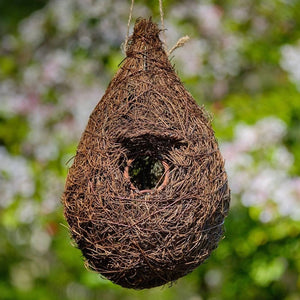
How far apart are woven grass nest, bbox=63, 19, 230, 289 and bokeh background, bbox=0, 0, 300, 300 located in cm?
171

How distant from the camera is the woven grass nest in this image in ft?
6.31

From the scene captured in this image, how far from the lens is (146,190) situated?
1963 mm

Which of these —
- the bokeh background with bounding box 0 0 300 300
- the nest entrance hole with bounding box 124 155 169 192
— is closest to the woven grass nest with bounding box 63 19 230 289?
the nest entrance hole with bounding box 124 155 169 192

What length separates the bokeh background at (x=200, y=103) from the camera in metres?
3.83

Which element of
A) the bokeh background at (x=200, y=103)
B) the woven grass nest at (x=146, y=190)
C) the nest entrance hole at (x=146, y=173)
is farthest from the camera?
the bokeh background at (x=200, y=103)

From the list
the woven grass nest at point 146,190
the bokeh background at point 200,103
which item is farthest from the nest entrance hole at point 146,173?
the bokeh background at point 200,103

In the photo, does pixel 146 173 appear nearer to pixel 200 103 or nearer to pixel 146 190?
pixel 146 190

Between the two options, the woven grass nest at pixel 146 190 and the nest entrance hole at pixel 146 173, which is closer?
the woven grass nest at pixel 146 190

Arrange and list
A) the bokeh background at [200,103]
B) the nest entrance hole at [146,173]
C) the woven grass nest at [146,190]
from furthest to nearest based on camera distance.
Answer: the bokeh background at [200,103] < the nest entrance hole at [146,173] < the woven grass nest at [146,190]

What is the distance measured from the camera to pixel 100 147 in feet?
6.72

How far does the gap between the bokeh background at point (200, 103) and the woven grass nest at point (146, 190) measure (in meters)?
1.71

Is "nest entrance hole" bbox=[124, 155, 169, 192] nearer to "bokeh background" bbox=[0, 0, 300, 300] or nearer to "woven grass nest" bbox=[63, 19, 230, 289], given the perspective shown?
"woven grass nest" bbox=[63, 19, 230, 289]

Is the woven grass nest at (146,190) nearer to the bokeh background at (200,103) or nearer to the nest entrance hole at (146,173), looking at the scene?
the nest entrance hole at (146,173)

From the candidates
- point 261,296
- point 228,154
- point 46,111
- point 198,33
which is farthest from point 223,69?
point 261,296
